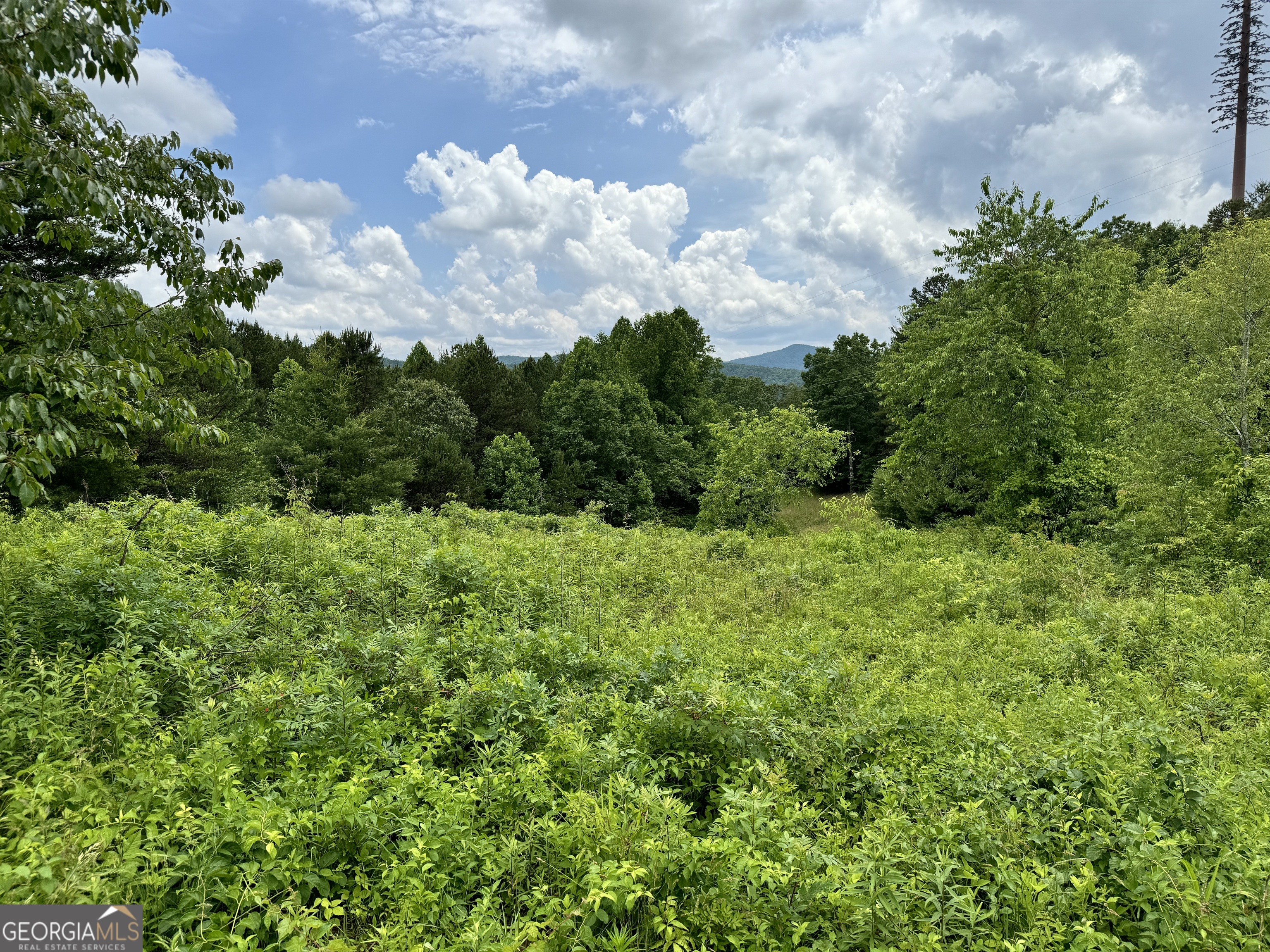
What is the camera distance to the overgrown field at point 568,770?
263 centimetres

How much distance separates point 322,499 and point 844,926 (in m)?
31.6

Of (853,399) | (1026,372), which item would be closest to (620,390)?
(853,399)

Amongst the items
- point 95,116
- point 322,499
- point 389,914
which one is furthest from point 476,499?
point 389,914

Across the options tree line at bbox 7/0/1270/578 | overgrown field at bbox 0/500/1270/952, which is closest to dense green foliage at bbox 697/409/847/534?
tree line at bbox 7/0/1270/578

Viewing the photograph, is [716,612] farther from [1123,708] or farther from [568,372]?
[568,372]

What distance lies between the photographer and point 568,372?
40.0m

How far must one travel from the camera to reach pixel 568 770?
3.75 m

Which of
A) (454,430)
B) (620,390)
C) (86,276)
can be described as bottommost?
(86,276)

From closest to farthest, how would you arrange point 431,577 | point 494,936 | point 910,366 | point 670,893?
point 494,936
point 670,893
point 431,577
point 910,366

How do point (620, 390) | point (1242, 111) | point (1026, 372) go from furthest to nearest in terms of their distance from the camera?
1. point (620, 390)
2. point (1242, 111)
3. point (1026, 372)

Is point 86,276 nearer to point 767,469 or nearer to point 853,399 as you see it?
point 767,469

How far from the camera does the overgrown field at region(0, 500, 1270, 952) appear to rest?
104 inches

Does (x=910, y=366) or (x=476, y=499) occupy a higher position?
(x=910, y=366)

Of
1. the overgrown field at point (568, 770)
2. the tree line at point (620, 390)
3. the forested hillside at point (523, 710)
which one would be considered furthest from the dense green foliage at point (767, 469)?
the overgrown field at point (568, 770)
